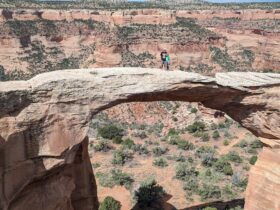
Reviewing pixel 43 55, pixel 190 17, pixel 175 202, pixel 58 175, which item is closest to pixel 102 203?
pixel 175 202

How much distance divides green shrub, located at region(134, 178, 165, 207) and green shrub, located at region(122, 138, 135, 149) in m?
5.24

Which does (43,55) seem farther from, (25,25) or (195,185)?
(195,185)

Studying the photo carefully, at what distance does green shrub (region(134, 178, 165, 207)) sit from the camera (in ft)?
54.7

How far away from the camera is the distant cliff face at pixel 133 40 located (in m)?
48.7

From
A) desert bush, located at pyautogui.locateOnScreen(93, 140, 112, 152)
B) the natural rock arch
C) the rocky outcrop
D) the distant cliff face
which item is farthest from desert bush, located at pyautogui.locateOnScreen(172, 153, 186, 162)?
the rocky outcrop

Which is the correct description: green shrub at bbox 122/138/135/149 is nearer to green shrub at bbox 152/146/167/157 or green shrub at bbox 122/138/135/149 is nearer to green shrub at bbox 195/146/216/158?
green shrub at bbox 152/146/167/157

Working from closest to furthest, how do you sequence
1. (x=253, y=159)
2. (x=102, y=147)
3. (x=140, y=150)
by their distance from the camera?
1. (x=253, y=159)
2. (x=140, y=150)
3. (x=102, y=147)

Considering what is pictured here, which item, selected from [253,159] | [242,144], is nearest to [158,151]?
[242,144]

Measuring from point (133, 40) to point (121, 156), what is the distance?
30594mm

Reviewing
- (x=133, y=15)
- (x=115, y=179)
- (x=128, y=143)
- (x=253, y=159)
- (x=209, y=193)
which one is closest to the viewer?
(x=209, y=193)

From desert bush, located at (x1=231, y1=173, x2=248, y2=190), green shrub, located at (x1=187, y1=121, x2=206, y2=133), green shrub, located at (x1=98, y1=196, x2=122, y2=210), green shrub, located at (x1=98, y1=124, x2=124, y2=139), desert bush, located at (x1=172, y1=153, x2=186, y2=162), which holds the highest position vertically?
green shrub, located at (x1=98, y1=196, x2=122, y2=210)

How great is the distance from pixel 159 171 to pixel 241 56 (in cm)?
4497

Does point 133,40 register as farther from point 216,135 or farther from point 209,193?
point 209,193

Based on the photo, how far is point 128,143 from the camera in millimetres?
23812
